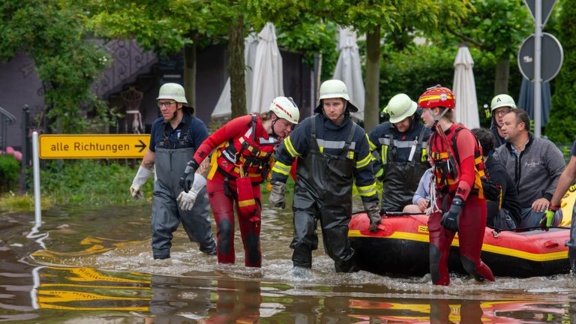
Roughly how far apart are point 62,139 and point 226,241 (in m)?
5.21

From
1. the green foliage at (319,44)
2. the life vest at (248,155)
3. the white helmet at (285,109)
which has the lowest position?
the life vest at (248,155)

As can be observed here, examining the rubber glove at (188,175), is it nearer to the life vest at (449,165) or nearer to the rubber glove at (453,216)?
the life vest at (449,165)

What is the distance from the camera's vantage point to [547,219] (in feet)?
37.8

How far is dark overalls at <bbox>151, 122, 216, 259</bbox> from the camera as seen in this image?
11703 millimetres

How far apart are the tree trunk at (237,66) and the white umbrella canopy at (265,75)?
146 inches

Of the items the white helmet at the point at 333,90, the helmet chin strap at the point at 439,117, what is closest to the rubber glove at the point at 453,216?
the helmet chin strap at the point at 439,117

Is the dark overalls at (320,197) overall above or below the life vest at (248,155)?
below

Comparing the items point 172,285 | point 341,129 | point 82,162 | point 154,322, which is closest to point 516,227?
point 341,129

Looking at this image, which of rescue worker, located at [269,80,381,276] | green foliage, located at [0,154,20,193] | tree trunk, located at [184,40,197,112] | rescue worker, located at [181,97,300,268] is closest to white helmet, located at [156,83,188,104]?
rescue worker, located at [181,97,300,268]

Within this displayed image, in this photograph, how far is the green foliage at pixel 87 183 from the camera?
61.9ft

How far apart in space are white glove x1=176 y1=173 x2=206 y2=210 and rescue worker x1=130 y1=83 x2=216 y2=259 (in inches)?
1.5

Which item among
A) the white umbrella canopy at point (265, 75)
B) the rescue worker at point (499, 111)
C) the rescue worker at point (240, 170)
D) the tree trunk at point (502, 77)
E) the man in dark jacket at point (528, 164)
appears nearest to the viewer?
the rescue worker at point (240, 170)

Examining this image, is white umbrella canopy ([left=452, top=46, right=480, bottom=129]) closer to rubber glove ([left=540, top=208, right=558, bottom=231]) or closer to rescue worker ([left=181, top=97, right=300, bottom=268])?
rubber glove ([left=540, top=208, right=558, bottom=231])

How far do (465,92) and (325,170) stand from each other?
47.3 feet
